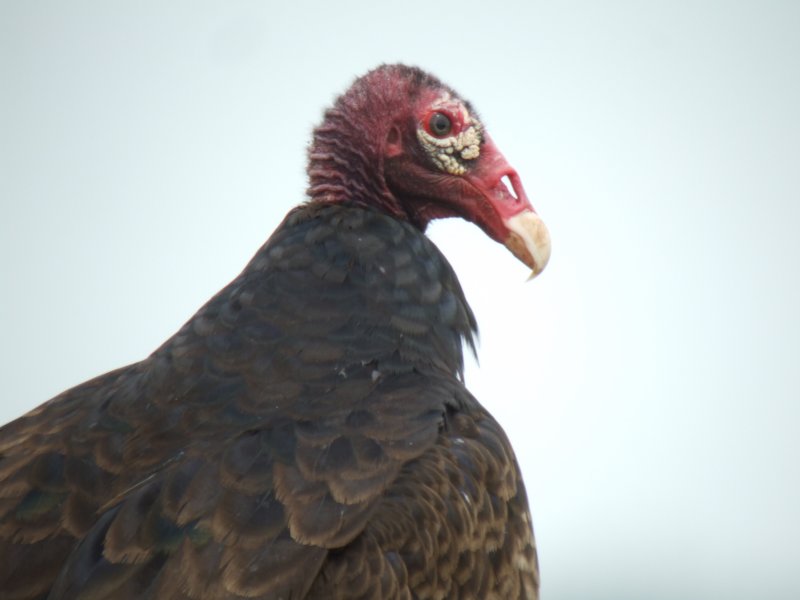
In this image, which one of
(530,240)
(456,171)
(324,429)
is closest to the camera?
(324,429)

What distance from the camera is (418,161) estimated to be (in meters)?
4.94

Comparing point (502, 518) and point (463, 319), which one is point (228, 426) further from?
point (463, 319)

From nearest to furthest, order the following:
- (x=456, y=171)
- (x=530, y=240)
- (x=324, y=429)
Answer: (x=324, y=429) < (x=530, y=240) < (x=456, y=171)

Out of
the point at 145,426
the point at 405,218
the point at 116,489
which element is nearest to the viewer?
the point at 116,489

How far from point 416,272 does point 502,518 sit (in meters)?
1.05

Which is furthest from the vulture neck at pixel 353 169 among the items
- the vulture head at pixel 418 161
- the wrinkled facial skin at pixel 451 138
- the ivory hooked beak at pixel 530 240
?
the ivory hooked beak at pixel 530 240

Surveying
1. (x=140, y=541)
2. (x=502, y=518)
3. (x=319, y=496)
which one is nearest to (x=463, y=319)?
(x=502, y=518)

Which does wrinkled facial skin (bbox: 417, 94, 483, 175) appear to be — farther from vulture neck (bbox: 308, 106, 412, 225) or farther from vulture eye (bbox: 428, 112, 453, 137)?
vulture neck (bbox: 308, 106, 412, 225)

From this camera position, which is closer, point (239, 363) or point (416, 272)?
point (239, 363)

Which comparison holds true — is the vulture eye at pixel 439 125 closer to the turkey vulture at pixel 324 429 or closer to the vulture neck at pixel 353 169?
the turkey vulture at pixel 324 429

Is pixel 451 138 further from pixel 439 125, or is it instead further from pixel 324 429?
pixel 324 429

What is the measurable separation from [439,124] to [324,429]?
5.12 ft

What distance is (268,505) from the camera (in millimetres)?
3500


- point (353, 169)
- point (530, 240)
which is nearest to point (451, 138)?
point (353, 169)
